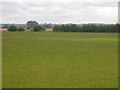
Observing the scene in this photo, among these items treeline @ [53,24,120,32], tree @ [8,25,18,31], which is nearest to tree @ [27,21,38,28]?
tree @ [8,25,18,31]

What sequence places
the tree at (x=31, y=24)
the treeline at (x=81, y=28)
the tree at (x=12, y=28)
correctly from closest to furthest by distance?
the treeline at (x=81, y=28), the tree at (x=31, y=24), the tree at (x=12, y=28)

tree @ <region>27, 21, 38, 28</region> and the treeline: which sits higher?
tree @ <region>27, 21, 38, 28</region>

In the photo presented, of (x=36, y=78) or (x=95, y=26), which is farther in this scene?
(x=95, y=26)

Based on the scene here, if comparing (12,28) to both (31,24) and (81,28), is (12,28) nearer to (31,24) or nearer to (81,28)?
(31,24)

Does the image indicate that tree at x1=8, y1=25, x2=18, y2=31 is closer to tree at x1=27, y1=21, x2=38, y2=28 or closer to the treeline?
tree at x1=27, y1=21, x2=38, y2=28

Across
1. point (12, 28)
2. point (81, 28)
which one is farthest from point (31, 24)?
point (81, 28)

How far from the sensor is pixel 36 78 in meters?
8.57

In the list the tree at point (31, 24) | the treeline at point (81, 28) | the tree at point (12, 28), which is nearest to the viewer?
the treeline at point (81, 28)

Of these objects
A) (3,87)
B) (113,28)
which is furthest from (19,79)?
(113,28)

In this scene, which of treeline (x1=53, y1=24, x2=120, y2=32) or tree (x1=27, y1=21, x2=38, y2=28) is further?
tree (x1=27, y1=21, x2=38, y2=28)

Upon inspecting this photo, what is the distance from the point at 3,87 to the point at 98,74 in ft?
12.1

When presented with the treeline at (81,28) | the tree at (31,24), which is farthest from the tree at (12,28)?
the treeline at (81,28)

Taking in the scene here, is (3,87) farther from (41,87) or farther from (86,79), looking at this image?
(86,79)

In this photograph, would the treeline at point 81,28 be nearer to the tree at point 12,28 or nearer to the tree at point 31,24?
the tree at point 31,24
